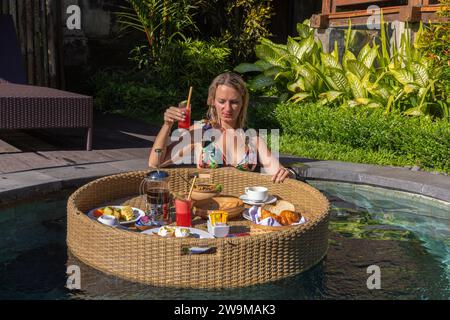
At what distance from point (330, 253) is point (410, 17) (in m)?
6.44

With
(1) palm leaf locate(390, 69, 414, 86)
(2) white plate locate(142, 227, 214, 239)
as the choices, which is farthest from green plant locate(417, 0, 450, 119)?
(2) white plate locate(142, 227, 214, 239)

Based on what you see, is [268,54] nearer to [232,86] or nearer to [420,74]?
[420,74]

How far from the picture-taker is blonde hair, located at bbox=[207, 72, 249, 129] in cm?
435

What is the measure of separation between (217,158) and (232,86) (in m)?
0.72

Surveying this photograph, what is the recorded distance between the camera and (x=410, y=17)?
9.64m

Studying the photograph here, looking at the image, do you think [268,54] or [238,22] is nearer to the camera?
[268,54]

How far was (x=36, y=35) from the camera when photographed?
34.3 ft

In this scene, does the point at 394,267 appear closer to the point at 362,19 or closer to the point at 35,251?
the point at 35,251

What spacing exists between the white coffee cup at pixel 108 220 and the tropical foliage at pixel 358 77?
508cm

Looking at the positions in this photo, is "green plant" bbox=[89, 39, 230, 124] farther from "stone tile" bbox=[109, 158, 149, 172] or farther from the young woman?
the young woman

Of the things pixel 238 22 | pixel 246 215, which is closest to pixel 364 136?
pixel 246 215

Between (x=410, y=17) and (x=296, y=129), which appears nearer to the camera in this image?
(x=296, y=129)

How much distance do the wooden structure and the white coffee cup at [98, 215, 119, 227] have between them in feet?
23.0
